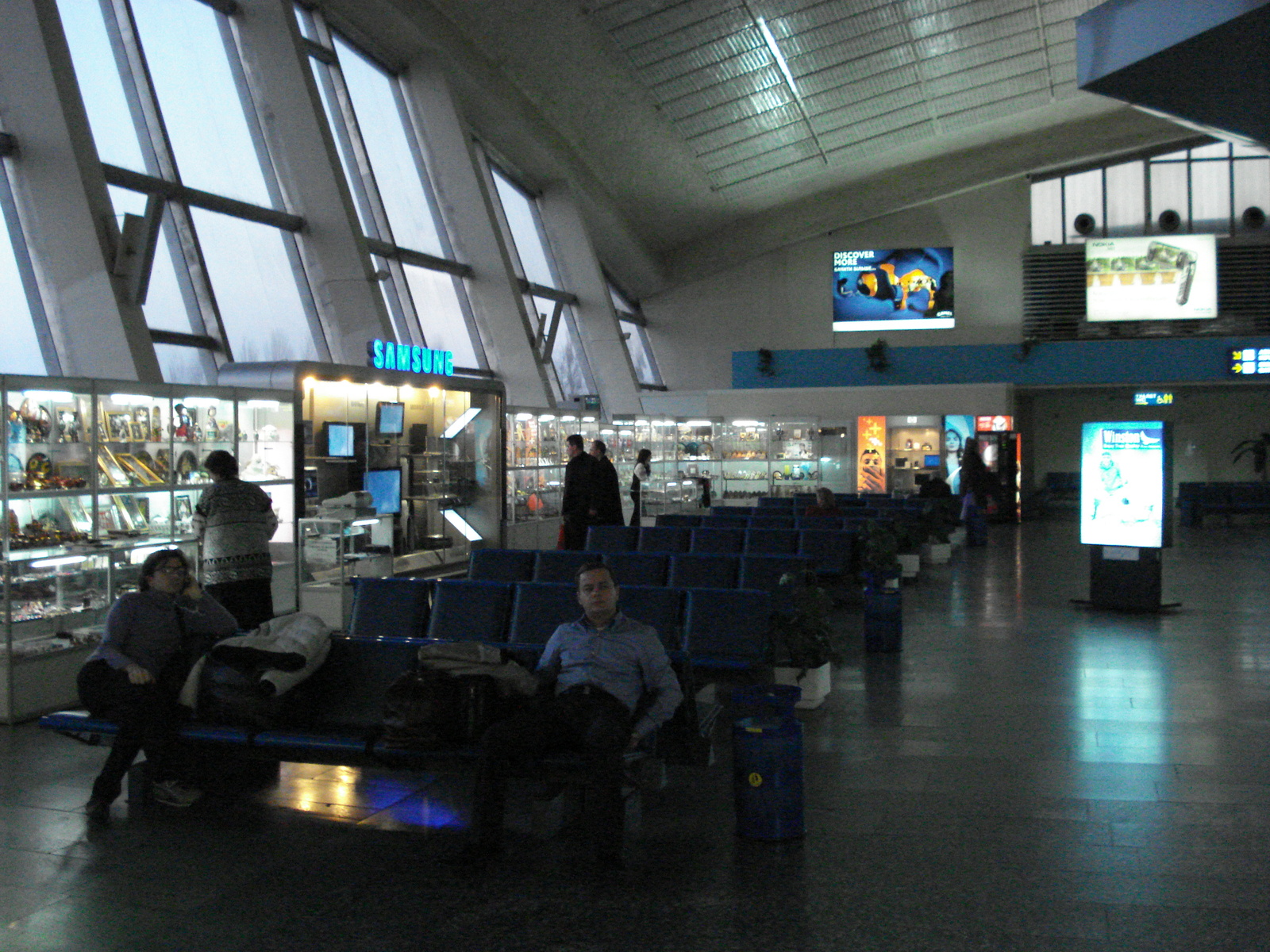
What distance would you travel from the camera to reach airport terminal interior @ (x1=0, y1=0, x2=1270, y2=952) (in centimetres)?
439

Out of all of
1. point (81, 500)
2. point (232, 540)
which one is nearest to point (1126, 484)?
point (232, 540)

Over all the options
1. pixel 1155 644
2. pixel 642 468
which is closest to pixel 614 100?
pixel 642 468

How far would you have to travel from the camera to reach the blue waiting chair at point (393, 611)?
7367 mm

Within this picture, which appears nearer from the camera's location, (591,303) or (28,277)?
(28,277)

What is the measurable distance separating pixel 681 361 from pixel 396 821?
25032 millimetres

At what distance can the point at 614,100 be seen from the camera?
2155 centimetres

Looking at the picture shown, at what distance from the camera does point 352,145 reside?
17391 mm

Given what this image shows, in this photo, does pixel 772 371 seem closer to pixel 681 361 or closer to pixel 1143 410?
pixel 681 361

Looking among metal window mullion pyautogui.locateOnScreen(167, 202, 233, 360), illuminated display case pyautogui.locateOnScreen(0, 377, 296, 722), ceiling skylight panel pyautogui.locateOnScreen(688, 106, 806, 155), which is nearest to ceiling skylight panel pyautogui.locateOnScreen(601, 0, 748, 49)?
ceiling skylight panel pyautogui.locateOnScreen(688, 106, 806, 155)

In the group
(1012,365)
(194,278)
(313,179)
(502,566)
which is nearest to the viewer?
(502,566)

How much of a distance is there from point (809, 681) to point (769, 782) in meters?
2.59

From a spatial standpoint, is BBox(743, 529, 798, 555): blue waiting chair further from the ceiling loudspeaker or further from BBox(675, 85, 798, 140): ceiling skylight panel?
the ceiling loudspeaker

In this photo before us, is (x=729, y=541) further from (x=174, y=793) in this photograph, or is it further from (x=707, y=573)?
(x=174, y=793)

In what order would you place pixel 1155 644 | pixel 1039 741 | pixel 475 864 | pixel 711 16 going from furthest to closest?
pixel 711 16 → pixel 1155 644 → pixel 1039 741 → pixel 475 864
